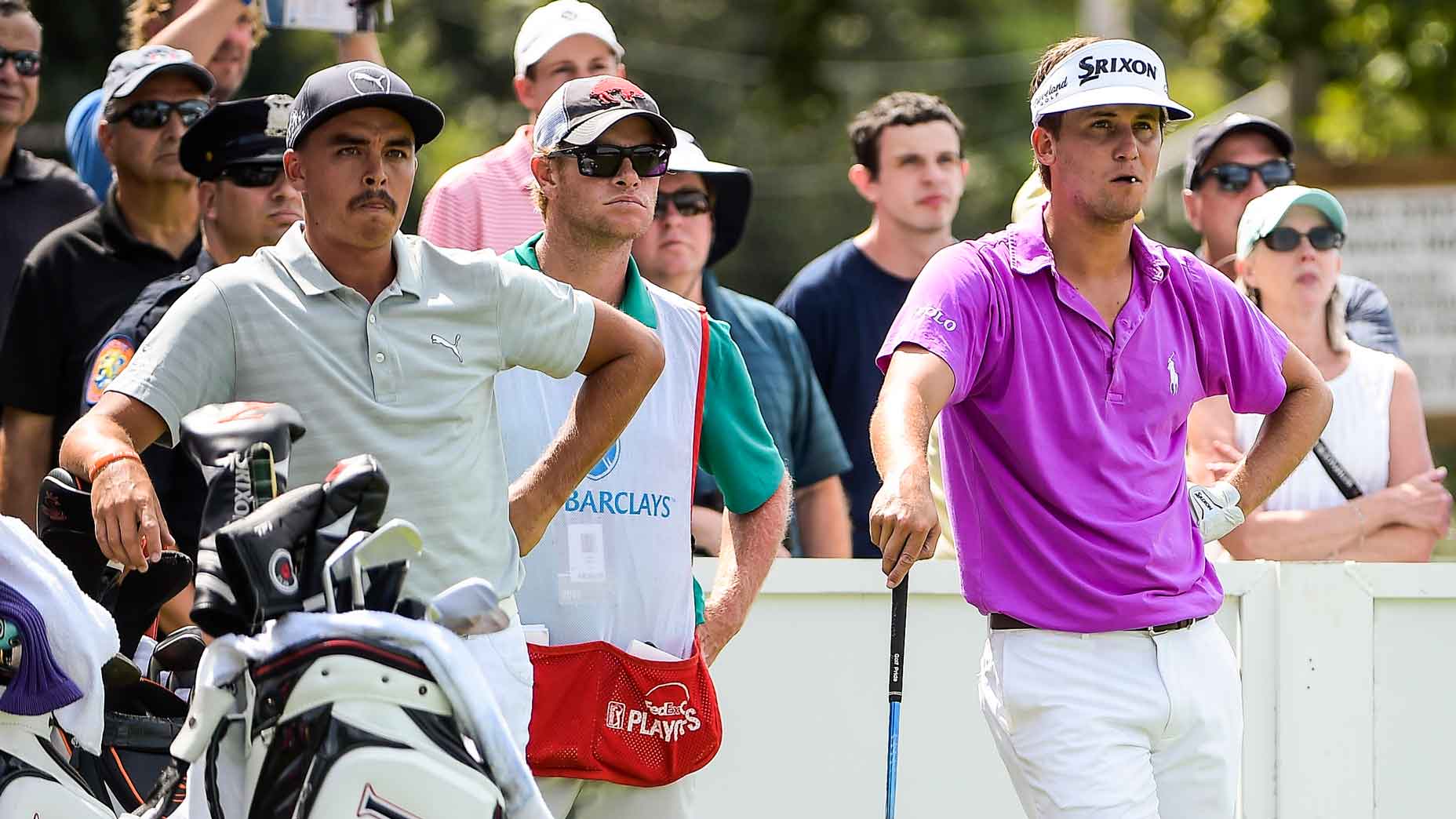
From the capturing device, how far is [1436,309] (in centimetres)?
1439

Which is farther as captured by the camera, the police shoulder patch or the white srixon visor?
the police shoulder patch

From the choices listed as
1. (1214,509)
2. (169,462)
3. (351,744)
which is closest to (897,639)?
(1214,509)

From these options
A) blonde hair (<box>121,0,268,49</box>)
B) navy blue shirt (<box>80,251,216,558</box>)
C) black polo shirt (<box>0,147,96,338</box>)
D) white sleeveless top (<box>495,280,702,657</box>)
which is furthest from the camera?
blonde hair (<box>121,0,268,49</box>)

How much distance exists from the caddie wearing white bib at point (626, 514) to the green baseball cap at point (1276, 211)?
2.35m

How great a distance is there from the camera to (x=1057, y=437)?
15.8ft

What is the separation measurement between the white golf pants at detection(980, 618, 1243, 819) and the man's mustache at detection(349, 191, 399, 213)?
68.8 inches

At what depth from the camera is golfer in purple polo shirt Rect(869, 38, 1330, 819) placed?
475 centimetres

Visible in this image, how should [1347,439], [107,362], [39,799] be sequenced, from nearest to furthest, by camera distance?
[39,799], [107,362], [1347,439]

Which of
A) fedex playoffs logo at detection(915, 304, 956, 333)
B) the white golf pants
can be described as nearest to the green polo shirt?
fedex playoffs logo at detection(915, 304, 956, 333)

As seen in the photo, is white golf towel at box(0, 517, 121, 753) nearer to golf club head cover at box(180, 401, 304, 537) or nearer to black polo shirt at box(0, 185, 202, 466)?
golf club head cover at box(180, 401, 304, 537)

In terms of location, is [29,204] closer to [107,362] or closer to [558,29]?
[558,29]

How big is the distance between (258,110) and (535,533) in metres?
1.95

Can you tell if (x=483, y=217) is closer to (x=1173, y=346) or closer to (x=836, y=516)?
(x=836, y=516)

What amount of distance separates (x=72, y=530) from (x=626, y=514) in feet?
4.15
